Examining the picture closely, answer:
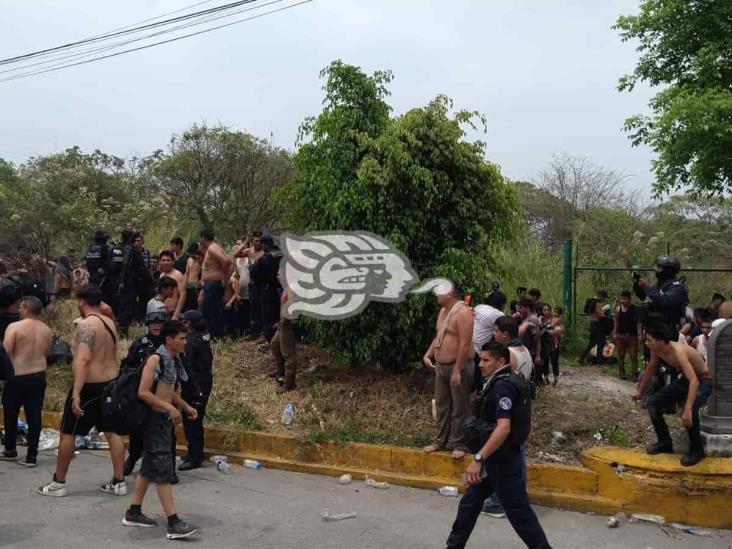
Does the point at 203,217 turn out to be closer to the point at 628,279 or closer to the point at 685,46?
the point at 628,279

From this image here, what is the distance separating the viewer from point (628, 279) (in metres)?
13.6

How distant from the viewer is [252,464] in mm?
6910

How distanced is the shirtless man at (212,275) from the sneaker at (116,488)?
3925 millimetres

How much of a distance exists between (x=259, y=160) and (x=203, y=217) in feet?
7.84

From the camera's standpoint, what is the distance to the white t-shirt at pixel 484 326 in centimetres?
707

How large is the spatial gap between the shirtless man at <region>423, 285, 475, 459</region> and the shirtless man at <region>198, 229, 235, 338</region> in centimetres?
422

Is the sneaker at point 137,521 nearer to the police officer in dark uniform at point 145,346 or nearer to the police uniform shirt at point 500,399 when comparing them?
the police officer in dark uniform at point 145,346

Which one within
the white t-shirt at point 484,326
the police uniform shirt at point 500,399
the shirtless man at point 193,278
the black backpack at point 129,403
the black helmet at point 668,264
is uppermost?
the black helmet at point 668,264

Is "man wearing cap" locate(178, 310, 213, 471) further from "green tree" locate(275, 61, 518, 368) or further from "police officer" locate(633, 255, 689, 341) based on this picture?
"police officer" locate(633, 255, 689, 341)

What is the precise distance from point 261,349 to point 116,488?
3837 millimetres

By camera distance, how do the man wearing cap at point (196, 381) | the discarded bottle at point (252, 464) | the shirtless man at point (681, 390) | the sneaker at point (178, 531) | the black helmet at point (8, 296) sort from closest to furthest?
1. the sneaker at point (178, 531)
2. the shirtless man at point (681, 390)
3. the man wearing cap at point (196, 381)
4. the discarded bottle at point (252, 464)
5. the black helmet at point (8, 296)

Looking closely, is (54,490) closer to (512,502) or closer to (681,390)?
(512,502)

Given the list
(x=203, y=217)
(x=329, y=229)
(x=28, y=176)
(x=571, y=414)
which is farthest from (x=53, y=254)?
(x=571, y=414)

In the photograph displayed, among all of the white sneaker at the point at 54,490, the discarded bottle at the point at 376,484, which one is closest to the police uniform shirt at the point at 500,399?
the discarded bottle at the point at 376,484
